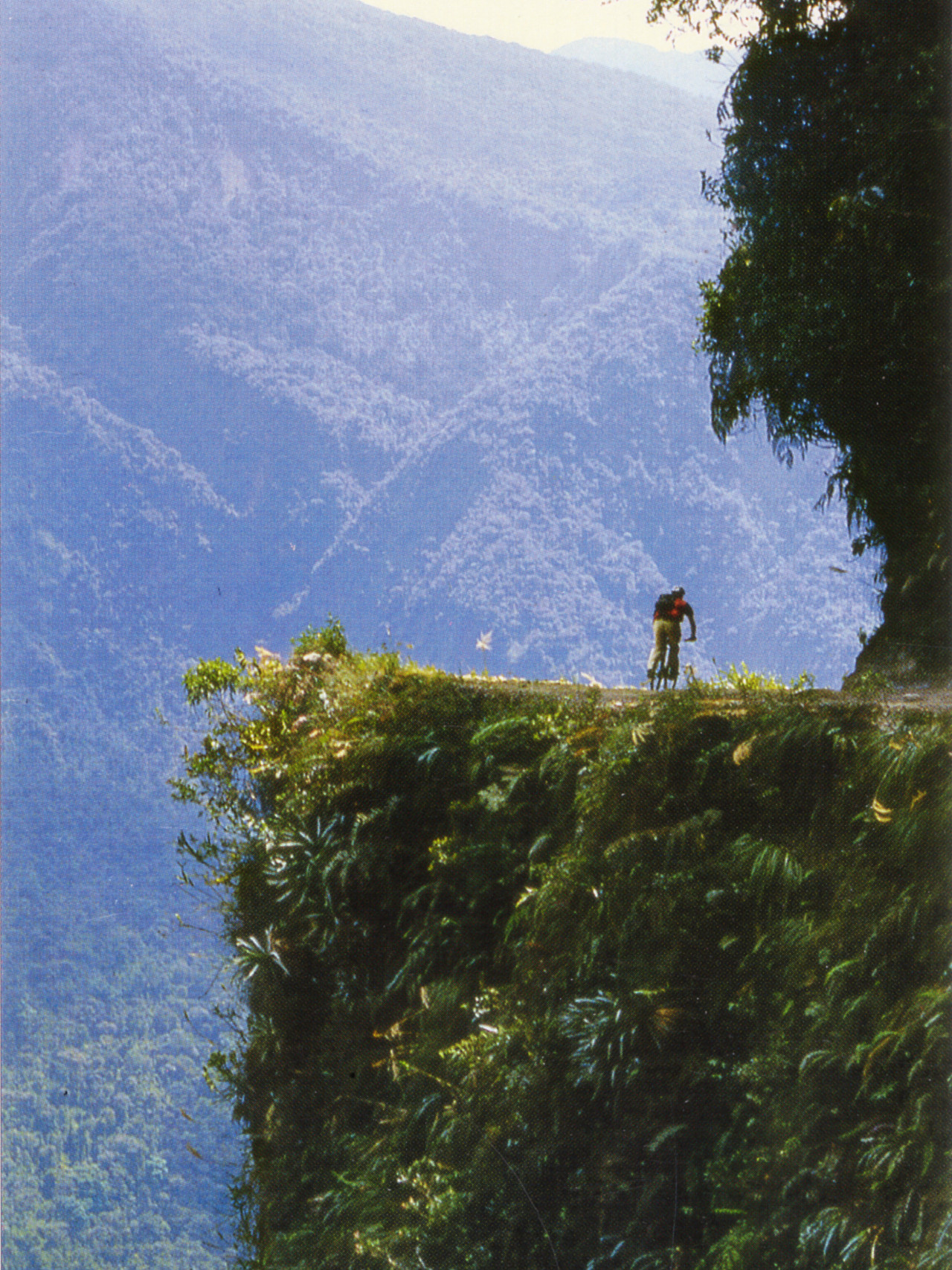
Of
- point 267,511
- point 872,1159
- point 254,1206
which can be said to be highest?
point 267,511

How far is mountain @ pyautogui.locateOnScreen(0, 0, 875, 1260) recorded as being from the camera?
459cm

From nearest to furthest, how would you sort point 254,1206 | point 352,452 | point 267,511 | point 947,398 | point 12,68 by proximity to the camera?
point 947,398 → point 12,68 → point 254,1206 → point 267,511 → point 352,452

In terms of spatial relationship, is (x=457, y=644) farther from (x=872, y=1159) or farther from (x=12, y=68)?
(x=12, y=68)

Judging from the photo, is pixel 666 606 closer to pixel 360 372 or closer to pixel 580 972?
pixel 580 972

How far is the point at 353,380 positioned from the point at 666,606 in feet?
10.1

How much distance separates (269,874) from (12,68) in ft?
14.3

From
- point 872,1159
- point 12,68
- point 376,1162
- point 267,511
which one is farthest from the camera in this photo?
point 267,511

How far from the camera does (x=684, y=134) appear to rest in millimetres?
4398

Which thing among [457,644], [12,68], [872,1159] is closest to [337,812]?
[457,644]

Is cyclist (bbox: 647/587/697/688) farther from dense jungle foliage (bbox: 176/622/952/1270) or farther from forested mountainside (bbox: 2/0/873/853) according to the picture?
dense jungle foliage (bbox: 176/622/952/1270)

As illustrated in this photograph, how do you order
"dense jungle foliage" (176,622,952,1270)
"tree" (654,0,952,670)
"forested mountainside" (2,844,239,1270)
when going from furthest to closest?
"forested mountainside" (2,844,239,1270)
"tree" (654,0,952,670)
"dense jungle foliage" (176,622,952,1270)

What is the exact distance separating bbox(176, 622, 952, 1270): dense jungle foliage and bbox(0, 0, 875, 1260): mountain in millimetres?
622

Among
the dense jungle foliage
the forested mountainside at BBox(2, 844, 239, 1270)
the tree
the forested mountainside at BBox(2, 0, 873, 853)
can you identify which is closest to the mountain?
the forested mountainside at BBox(2, 0, 873, 853)

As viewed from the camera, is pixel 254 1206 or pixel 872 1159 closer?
pixel 872 1159
